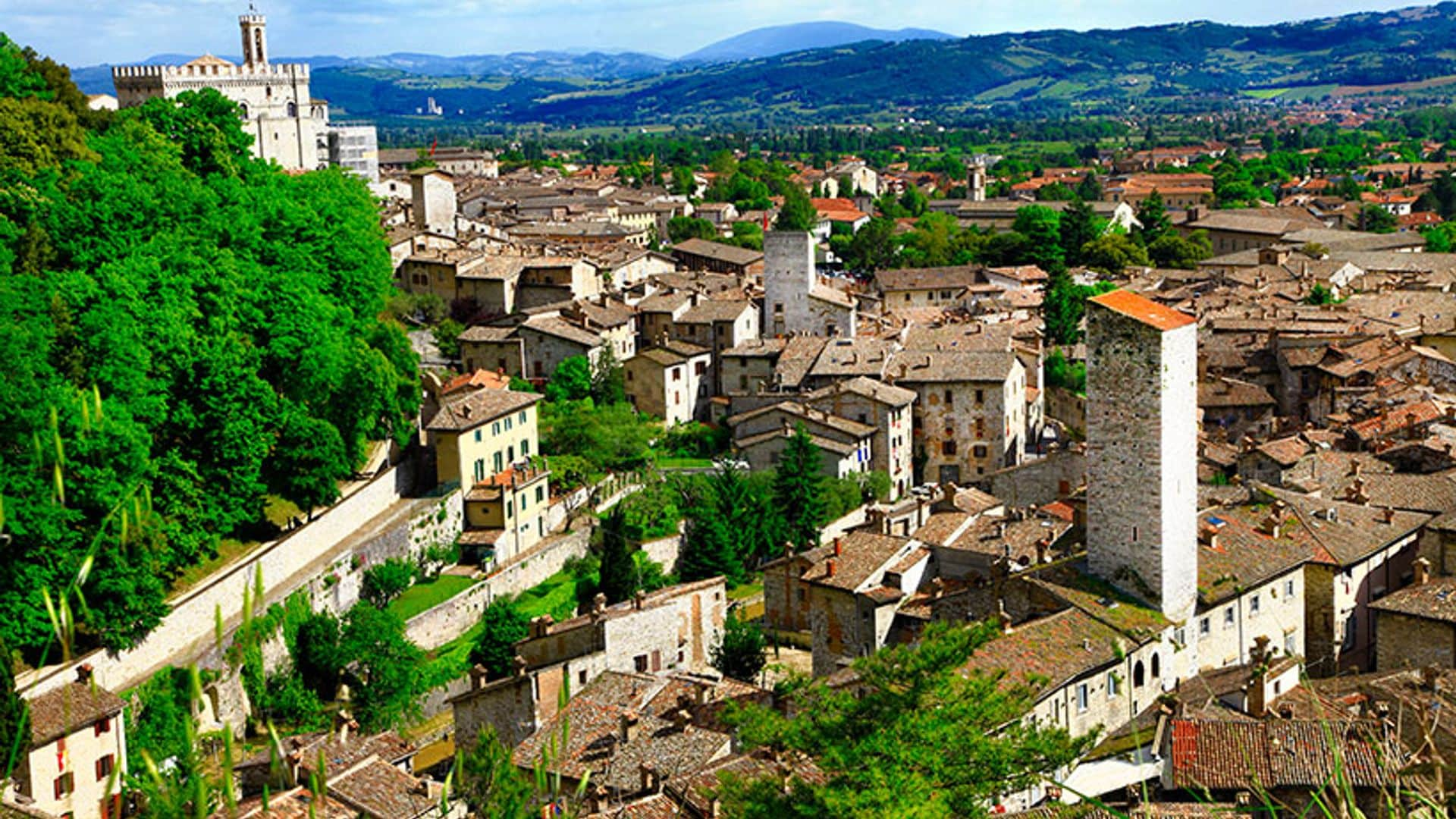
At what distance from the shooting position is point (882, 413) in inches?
1489

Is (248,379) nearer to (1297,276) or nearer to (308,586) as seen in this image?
(308,586)

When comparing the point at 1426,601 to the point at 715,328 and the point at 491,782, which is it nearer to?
the point at 491,782

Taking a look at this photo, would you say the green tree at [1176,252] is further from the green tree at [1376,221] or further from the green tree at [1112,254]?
the green tree at [1376,221]

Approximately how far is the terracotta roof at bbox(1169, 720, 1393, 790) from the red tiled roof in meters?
6.74

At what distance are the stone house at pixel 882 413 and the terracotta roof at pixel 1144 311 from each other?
14.8 m

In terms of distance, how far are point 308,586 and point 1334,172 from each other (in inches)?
3842

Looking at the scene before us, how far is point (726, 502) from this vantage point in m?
33.9

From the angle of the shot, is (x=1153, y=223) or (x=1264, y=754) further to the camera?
(x=1153, y=223)

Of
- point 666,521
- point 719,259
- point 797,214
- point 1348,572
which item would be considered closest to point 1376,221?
point 797,214

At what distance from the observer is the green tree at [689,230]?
72125 millimetres

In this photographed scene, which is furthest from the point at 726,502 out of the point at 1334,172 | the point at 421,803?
the point at 1334,172

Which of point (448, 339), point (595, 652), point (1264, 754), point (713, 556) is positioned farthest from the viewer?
point (448, 339)

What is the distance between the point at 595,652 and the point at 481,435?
10.2 metres

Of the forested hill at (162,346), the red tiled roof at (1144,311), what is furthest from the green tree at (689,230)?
the red tiled roof at (1144,311)
